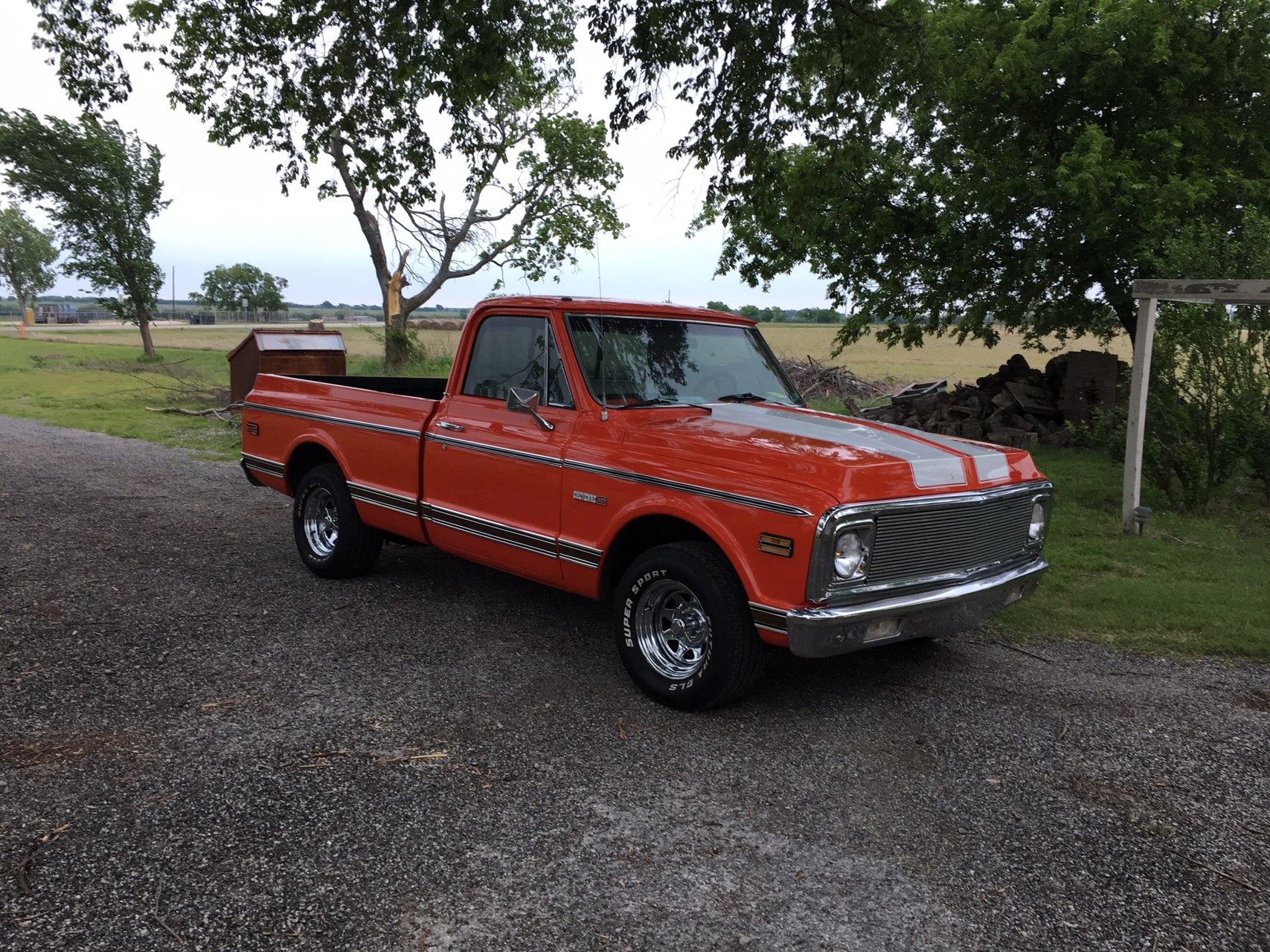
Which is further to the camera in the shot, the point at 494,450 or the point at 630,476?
the point at 494,450

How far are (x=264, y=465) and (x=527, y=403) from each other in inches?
118

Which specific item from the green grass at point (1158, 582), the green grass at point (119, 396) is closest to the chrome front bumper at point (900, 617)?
the green grass at point (1158, 582)

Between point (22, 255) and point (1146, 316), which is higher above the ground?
point (22, 255)

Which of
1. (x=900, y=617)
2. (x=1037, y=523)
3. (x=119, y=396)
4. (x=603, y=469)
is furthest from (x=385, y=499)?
(x=119, y=396)

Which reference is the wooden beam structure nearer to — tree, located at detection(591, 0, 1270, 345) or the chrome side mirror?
tree, located at detection(591, 0, 1270, 345)

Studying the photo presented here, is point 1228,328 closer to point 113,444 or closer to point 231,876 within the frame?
point 231,876

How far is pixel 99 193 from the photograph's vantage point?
36.9 metres

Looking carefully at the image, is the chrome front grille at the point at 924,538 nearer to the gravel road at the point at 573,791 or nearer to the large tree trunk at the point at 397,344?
the gravel road at the point at 573,791

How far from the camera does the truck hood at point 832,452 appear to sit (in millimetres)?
4004

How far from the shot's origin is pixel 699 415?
197 inches

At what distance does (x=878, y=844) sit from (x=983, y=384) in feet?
47.7

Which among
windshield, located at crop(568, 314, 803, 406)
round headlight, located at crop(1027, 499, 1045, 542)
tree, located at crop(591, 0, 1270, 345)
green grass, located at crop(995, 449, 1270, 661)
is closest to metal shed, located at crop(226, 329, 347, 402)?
tree, located at crop(591, 0, 1270, 345)

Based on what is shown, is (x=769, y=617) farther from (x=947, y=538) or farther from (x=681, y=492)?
(x=947, y=538)

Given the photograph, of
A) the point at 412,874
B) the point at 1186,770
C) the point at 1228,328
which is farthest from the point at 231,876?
the point at 1228,328
